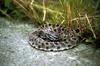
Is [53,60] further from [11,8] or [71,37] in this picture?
[11,8]

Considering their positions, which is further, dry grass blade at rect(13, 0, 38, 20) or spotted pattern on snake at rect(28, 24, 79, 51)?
dry grass blade at rect(13, 0, 38, 20)

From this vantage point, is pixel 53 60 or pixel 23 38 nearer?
pixel 53 60

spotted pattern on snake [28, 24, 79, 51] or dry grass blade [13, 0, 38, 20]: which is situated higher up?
dry grass blade [13, 0, 38, 20]

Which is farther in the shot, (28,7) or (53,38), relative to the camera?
(28,7)

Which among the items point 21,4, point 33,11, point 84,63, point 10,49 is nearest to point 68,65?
point 84,63

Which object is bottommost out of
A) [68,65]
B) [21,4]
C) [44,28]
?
[68,65]

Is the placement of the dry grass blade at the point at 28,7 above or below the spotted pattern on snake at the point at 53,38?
above

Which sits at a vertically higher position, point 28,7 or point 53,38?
point 28,7

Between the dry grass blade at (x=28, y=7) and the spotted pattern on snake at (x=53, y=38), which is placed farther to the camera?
the dry grass blade at (x=28, y=7)
